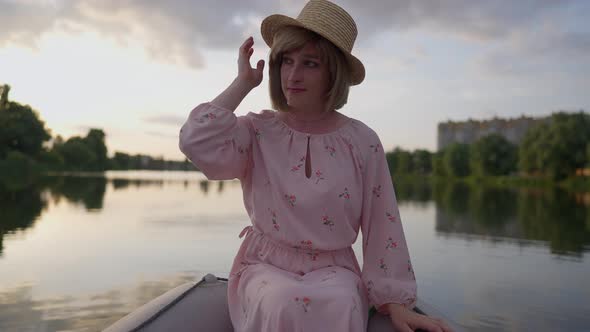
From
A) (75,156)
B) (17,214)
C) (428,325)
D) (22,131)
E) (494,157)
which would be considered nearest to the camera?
(428,325)

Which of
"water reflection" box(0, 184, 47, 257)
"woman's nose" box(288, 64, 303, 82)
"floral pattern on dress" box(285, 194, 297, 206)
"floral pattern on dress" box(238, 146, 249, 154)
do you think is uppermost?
"woman's nose" box(288, 64, 303, 82)

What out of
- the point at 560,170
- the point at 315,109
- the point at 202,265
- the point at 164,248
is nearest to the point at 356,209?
the point at 315,109

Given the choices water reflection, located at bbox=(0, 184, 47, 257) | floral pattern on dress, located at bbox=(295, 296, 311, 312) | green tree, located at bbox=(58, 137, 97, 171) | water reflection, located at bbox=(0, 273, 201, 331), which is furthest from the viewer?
green tree, located at bbox=(58, 137, 97, 171)

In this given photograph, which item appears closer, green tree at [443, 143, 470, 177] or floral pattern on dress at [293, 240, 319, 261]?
floral pattern on dress at [293, 240, 319, 261]

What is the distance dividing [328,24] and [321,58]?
105 millimetres

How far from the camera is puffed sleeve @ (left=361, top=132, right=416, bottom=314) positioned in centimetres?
143

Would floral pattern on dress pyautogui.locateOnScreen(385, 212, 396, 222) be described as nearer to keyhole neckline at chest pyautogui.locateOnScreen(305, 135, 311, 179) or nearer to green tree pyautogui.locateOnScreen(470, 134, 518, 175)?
keyhole neckline at chest pyautogui.locateOnScreen(305, 135, 311, 179)

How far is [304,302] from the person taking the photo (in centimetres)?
117

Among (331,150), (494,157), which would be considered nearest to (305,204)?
(331,150)

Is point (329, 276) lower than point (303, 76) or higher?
lower

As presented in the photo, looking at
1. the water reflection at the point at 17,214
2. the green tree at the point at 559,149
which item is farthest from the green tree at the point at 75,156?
the water reflection at the point at 17,214

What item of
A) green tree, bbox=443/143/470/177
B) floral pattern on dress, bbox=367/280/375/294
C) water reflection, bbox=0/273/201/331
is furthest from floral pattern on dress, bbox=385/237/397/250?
green tree, bbox=443/143/470/177

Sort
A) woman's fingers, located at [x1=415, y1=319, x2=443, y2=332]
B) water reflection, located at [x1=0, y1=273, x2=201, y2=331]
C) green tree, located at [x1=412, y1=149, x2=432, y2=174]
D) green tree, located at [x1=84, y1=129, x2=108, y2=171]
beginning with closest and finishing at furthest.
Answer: woman's fingers, located at [x1=415, y1=319, x2=443, y2=332]
water reflection, located at [x1=0, y1=273, x2=201, y2=331]
green tree, located at [x1=84, y1=129, x2=108, y2=171]
green tree, located at [x1=412, y1=149, x2=432, y2=174]

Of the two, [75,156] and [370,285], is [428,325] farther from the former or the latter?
[75,156]
